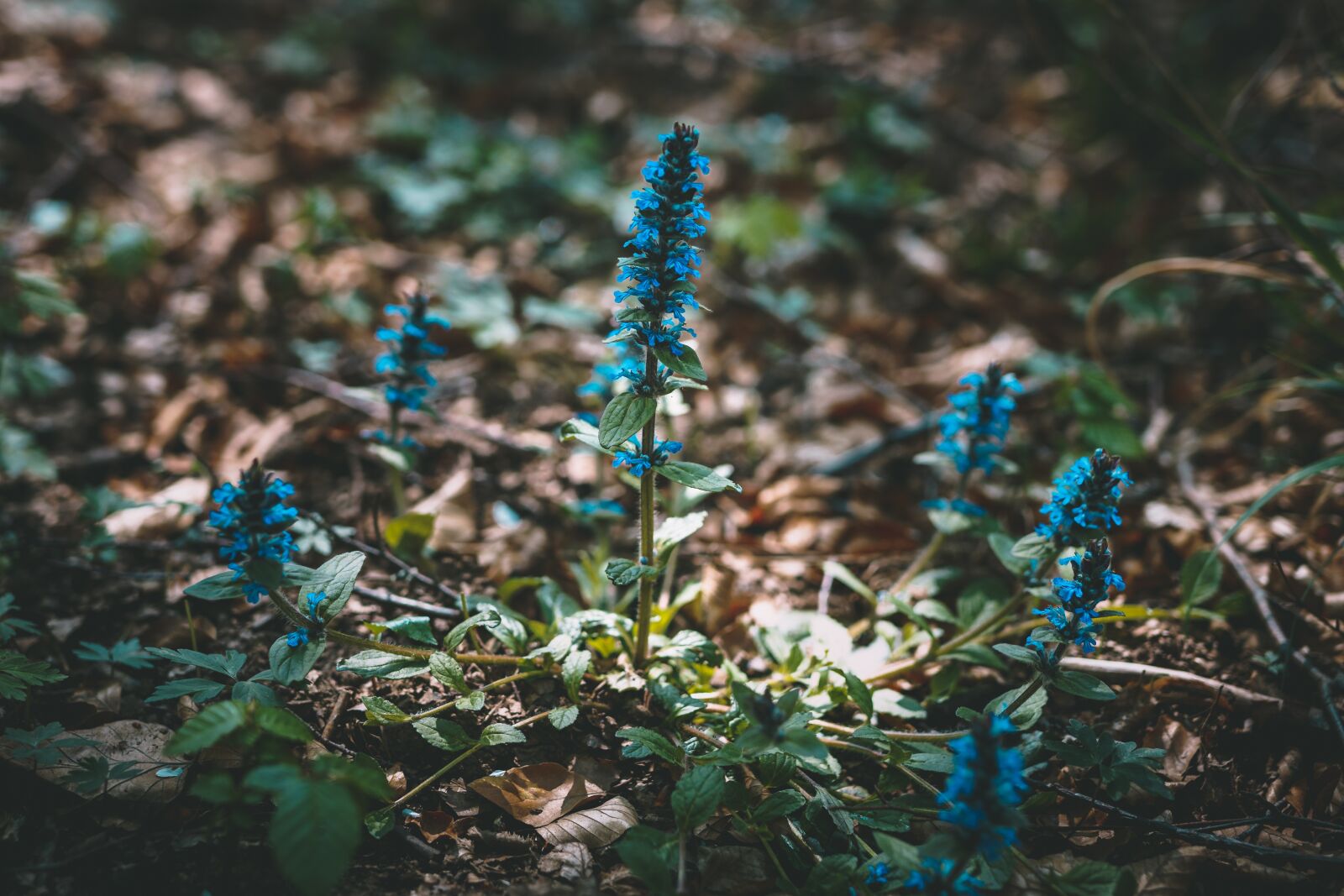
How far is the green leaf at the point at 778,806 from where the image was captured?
1.89 m

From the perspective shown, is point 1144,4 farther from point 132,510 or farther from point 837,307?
point 132,510

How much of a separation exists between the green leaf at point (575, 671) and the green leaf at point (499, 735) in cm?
17

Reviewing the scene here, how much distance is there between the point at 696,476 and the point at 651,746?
0.68m

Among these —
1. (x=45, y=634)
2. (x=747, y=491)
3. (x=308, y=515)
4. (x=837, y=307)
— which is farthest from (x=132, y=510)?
(x=837, y=307)

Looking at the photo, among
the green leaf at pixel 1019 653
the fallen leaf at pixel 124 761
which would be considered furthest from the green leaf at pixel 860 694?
the fallen leaf at pixel 124 761

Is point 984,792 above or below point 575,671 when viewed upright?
below

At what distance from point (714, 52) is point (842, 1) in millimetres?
1590

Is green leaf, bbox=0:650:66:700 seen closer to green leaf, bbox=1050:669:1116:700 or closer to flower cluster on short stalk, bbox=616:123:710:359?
flower cluster on short stalk, bbox=616:123:710:359

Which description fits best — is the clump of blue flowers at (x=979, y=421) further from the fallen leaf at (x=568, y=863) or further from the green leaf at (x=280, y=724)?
the green leaf at (x=280, y=724)

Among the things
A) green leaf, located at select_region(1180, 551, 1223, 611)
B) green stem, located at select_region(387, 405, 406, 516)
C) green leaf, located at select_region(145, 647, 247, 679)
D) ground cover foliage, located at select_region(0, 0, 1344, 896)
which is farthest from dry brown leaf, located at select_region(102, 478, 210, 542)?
green leaf, located at select_region(1180, 551, 1223, 611)

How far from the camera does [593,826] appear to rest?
6.53 feet

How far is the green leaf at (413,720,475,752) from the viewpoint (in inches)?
79.2

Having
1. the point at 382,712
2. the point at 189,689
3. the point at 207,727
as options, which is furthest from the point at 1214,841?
the point at 189,689

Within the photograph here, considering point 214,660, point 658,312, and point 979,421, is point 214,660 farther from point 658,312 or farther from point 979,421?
point 979,421
